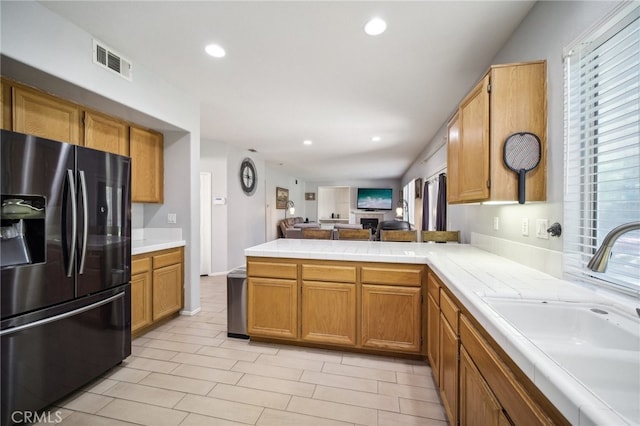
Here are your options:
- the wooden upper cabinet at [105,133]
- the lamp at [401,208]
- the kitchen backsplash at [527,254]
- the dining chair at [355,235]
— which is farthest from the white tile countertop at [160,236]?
the lamp at [401,208]

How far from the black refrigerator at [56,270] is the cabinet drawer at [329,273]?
4.86 ft

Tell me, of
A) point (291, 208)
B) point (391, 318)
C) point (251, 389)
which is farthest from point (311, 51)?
point (291, 208)

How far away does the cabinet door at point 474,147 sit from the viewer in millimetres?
1696

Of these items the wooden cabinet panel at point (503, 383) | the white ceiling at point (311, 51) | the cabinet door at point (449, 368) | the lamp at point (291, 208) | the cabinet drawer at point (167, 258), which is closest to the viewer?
the wooden cabinet panel at point (503, 383)

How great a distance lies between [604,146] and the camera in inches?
50.7

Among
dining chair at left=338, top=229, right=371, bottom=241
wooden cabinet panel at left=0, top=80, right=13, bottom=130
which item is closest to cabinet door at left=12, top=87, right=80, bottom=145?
wooden cabinet panel at left=0, top=80, right=13, bottom=130

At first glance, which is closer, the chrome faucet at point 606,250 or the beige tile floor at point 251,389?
the chrome faucet at point 606,250

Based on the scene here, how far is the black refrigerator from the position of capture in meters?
1.48

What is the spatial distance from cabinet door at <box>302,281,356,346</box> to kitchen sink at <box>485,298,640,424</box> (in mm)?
1255

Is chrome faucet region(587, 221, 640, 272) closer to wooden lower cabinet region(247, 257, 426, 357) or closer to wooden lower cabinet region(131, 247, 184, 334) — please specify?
wooden lower cabinet region(247, 257, 426, 357)

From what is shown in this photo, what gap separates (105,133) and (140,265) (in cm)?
128

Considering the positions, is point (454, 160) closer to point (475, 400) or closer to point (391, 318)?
point (391, 318)

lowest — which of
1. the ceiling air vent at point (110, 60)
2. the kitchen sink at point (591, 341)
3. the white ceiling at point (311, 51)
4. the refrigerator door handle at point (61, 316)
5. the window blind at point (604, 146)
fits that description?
the refrigerator door handle at point (61, 316)

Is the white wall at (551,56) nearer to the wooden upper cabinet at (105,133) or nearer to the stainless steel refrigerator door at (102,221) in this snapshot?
the stainless steel refrigerator door at (102,221)
